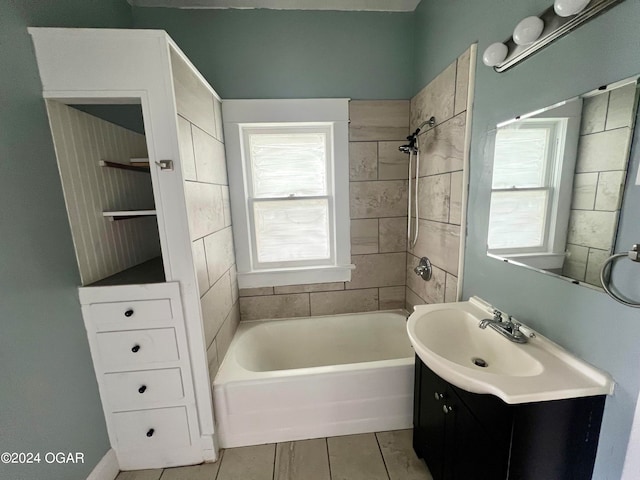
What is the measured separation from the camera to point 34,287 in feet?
3.54

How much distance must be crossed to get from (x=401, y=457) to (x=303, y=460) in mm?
560

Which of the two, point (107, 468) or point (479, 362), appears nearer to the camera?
point (479, 362)

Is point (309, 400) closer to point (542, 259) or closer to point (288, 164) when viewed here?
point (542, 259)

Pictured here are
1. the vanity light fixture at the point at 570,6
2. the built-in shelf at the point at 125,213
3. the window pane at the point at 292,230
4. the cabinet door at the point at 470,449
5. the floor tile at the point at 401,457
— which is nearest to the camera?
the vanity light fixture at the point at 570,6

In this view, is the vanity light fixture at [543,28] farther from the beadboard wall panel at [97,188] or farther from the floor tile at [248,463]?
the floor tile at [248,463]

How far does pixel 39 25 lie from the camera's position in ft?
3.72

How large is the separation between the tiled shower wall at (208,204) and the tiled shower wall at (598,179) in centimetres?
156

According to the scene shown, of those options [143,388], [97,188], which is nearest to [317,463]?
[143,388]

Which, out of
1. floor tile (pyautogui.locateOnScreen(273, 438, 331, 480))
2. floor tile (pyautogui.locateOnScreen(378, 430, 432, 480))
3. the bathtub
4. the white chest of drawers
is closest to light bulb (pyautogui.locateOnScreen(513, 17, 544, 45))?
the bathtub

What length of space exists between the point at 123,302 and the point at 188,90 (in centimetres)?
112

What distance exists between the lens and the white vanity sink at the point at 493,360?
0.80 m

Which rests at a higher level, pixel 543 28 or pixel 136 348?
pixel 543 28

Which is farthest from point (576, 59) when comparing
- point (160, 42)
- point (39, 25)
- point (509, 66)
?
point (39, 25)

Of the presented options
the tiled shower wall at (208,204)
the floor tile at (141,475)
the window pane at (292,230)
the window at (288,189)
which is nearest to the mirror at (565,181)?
the window at (288,189)
